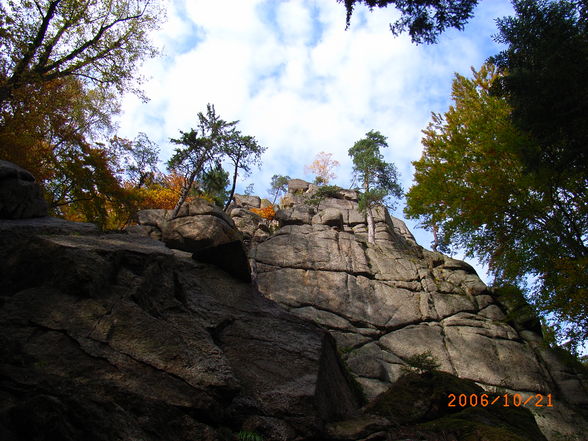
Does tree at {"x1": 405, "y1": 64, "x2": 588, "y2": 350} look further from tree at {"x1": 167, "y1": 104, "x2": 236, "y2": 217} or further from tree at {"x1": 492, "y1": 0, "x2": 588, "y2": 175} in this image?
tree at {"x1": 167, "y1": 104, "x2": 236, "y2": 217}

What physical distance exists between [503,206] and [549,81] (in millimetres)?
4801

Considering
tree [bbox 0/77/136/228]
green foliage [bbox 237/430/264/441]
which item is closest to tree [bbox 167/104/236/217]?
tree [bbox 0/77/136/228]

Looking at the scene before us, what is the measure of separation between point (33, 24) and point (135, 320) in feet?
55.8

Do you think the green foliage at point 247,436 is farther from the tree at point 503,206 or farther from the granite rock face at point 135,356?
the tree at point 503,206

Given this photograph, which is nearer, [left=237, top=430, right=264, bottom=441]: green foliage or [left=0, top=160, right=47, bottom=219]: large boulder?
[left=237, top=430, right=264, bottom=441]: green foliage

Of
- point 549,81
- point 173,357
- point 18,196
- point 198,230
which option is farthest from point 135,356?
point 549,81

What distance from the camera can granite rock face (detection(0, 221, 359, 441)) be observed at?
3.63 m

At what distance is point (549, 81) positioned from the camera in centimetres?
1002

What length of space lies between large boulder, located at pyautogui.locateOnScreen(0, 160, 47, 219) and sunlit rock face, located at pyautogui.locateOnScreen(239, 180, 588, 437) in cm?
918

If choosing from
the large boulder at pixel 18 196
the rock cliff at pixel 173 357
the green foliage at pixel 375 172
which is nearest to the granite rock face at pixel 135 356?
the rock cliff at pixel 173 357

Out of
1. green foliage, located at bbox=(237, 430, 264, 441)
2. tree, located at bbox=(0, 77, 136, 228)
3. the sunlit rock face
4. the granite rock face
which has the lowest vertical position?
green foliage, located at bbox=(237, 430, 264, 441)

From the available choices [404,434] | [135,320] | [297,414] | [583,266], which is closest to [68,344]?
[135,320]

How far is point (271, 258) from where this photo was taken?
21.2 metres

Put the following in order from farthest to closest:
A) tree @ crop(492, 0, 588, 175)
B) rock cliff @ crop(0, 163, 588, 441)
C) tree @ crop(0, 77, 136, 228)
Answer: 1. tree @ crop(0, 77, 136, 228)
2. tree @ crop(492, 0, 588, 175)
3. rock cliff @ crop(0, 163, 588, 441)
